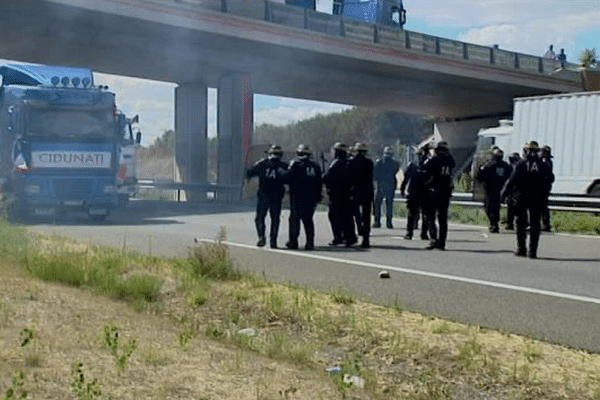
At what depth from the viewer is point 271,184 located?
13438 mm

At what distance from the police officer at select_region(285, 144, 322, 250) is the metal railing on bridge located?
49.7 ft

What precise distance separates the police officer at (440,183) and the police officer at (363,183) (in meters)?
0.86

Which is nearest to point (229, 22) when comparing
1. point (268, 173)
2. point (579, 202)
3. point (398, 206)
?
point (398, 206)

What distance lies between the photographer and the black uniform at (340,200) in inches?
552

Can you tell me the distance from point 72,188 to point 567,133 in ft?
Result: 38.7

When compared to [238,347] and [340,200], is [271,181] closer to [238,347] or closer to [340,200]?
[340,200]

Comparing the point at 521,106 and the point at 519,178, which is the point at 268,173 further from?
the point at 521,106

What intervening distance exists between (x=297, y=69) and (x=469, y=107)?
47.7 ft

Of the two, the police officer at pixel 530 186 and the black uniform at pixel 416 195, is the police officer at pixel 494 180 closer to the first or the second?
the black uniform at pixel 416 195

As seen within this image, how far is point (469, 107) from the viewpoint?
4678cm

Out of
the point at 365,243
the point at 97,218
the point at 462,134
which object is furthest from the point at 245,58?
the point at 365,243

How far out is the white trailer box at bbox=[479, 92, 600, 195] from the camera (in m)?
21.7

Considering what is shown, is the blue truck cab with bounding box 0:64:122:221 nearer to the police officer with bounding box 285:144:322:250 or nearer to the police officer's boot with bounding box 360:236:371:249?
the police officer with bounding box 285:144:322:250

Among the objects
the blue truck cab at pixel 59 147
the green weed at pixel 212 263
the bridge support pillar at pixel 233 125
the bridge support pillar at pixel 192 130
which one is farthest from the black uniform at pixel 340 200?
the bridge support pillar at pixel 192 130
